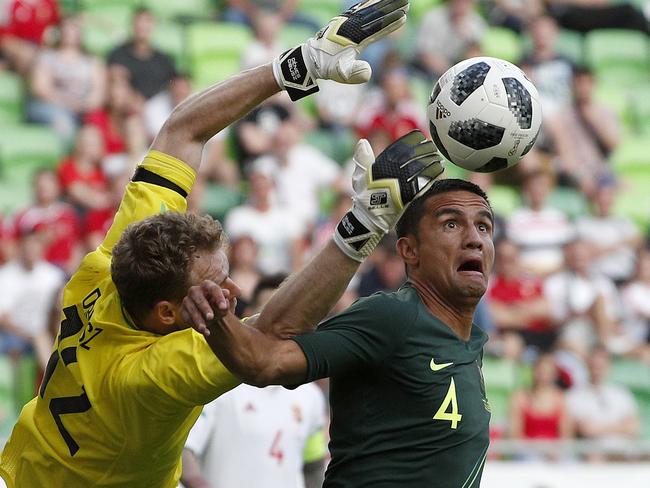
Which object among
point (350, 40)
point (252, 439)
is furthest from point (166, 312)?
point (252, 439)

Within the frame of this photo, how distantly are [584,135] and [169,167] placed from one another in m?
9.27

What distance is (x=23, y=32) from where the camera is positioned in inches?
489

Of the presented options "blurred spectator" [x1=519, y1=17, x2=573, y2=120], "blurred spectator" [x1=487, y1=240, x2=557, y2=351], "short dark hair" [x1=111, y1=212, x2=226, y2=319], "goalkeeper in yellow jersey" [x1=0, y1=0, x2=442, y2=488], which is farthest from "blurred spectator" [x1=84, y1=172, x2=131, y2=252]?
"short dark hair" [x1=111, y1=212, x2=226, y2=319]

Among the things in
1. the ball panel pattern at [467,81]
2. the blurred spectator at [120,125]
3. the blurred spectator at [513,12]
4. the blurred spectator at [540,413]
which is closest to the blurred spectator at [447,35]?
the blurred spectator at [513,12]

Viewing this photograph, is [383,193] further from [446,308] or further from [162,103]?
[162,103]

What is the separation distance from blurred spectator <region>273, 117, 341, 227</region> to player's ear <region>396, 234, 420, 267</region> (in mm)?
7040

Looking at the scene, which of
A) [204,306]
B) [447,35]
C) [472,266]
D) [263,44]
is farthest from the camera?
[447,35]

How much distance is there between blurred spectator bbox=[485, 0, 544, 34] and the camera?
581 inches

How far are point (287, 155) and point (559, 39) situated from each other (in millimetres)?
4399

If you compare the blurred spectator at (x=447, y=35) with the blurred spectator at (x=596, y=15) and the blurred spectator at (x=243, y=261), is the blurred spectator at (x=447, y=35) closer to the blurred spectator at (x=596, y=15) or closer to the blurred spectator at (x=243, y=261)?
the blurred spectator at (x=596, y=15)

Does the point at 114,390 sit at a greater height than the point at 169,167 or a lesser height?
lesser

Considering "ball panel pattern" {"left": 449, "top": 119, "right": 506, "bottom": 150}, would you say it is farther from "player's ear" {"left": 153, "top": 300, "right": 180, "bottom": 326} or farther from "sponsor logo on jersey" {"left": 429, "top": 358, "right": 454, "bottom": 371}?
"player's ear" {"left": 153, "top": 300, "right": 180, "bottom": 326}

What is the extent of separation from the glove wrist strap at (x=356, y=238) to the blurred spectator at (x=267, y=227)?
22.2 ft

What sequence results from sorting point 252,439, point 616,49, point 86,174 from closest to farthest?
1. point 252,439
2. point 86,174
3. point 616,49
